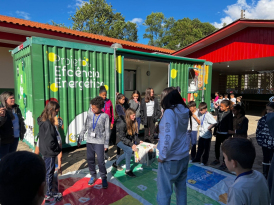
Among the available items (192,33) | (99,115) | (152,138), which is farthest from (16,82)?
(192,33)

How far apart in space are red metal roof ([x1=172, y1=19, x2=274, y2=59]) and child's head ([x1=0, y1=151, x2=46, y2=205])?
9529 millimetres

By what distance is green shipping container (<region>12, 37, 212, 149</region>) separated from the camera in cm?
428

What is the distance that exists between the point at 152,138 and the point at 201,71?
4.18 metres

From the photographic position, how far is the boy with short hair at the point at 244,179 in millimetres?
1265

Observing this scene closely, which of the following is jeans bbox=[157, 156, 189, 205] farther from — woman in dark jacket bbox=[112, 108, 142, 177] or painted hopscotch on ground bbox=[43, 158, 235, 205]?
woman in dark jacket bbox=[112, 108, 142, 177]

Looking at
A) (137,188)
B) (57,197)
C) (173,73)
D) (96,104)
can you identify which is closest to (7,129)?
(57,197)

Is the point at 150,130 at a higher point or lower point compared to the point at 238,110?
lower

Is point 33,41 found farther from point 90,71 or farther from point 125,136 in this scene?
point 125,136

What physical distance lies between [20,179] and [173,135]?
4.96 ft

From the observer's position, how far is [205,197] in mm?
2926

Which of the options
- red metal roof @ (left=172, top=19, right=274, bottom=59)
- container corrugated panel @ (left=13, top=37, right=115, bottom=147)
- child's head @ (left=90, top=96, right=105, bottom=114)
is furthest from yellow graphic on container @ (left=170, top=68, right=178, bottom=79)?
child's head @ (left=90, top=96, right=105, bottom=114)

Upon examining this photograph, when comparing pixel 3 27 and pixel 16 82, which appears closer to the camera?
pixel 16 82

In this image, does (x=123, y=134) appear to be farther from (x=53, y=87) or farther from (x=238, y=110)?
(x=238, y=110)

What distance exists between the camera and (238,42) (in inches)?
364
